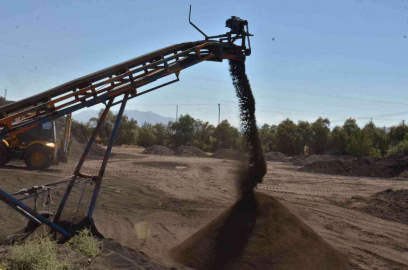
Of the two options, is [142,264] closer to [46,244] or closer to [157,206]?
[46,244]

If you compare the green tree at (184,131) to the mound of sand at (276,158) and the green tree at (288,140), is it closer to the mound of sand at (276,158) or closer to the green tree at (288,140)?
the green tree at (288,140)

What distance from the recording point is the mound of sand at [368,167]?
21062 millimetres

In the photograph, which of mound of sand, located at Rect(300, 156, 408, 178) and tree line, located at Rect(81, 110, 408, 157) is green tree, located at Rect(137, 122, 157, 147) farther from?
mound of sand, located at Rect(300, 156, 408, 178)

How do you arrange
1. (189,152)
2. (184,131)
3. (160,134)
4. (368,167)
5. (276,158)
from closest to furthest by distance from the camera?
1. (368,167)
2. (189,152)
3. (276,158)
4. (184,131)
5. (160,134)

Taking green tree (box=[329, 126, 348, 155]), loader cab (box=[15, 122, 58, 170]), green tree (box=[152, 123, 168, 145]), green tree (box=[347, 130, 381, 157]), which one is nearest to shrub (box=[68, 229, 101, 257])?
loader cab (box=[15, 122, 58, 170])

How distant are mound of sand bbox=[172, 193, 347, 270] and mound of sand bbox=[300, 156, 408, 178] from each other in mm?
16275

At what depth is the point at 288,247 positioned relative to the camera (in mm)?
6043

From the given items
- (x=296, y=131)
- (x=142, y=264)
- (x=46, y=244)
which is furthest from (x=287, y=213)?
(x=296, y=131)

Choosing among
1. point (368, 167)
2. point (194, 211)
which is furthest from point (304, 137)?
point (194, 211)

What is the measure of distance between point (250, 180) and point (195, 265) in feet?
8.40

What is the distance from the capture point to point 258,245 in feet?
19.7

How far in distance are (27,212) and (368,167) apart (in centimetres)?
2056

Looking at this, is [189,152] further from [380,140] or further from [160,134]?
[380,140]

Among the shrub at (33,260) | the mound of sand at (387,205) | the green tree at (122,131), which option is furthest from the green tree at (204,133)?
the shrub at (33,260)
